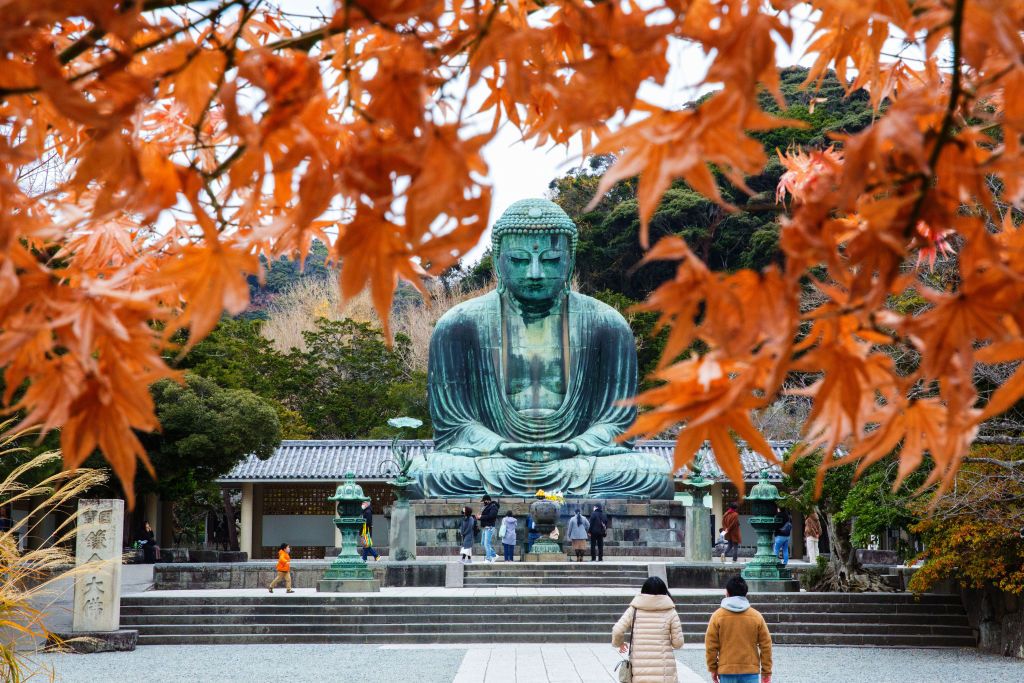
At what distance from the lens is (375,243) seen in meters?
1.87

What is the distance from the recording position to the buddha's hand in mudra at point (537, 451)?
19.5 m

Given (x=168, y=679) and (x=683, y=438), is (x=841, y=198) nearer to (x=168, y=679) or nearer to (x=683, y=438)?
(x=683, y=438)

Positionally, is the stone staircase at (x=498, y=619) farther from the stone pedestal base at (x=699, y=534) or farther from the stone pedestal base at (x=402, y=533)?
the stone pedestal base at (x=402, y=533)

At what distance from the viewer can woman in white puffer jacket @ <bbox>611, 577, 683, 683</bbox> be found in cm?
645

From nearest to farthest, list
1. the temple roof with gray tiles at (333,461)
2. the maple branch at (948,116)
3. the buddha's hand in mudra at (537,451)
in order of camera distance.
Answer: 1. the maple branch at (948,116)
2. the buddha's hand in mudra at (537,451)
3. the temple roof with gray tiles at (333,461)

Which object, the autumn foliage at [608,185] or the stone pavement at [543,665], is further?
the stone pavement at [543,665]

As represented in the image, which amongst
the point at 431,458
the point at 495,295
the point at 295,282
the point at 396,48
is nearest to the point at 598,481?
the point at 431,458

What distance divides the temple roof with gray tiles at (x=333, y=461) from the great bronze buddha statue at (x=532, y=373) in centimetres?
613

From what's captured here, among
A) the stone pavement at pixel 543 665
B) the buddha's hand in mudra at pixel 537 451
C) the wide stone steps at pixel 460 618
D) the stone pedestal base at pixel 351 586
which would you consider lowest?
the stone pavement at pixel 543 665

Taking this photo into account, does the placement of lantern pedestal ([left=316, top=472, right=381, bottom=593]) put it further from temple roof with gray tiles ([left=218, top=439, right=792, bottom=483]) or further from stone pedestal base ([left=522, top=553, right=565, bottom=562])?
temple roof with gray tiles ([left=218, top=439, right=792, bottom=483])

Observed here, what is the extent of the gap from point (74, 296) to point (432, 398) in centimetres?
1893

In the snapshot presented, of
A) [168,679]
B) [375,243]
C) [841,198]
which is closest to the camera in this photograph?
[841,198]

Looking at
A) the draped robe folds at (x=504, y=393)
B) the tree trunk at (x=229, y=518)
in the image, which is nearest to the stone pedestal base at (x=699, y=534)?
the draped robe folds at (x=504, y=393)

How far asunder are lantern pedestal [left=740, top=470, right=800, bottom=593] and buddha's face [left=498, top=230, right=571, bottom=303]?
19.1 ft
